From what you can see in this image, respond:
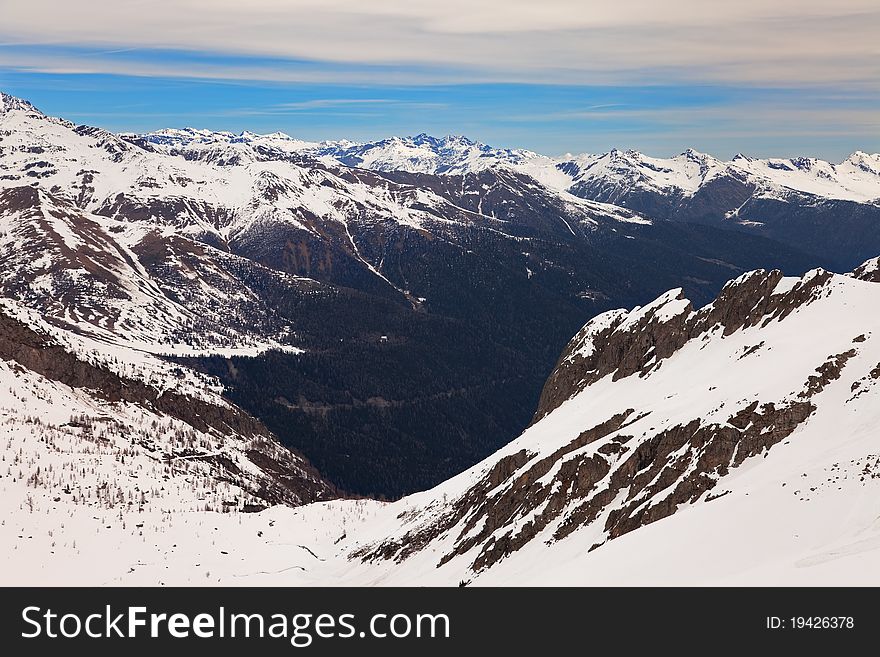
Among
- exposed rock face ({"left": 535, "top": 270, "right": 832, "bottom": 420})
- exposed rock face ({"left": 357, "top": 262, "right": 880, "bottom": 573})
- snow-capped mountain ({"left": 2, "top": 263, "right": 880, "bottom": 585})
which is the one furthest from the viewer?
exposed rock face ({"left": 535, "top": 270, "right": 832, "bottom": 420})

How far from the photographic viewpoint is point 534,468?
11925cm

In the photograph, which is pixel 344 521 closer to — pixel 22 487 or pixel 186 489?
pixel 186 489

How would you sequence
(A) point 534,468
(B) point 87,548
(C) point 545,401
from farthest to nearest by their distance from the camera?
(C) point 545,401
(B) point 87,548
(A) point 534,468

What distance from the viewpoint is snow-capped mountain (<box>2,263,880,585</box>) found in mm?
60781

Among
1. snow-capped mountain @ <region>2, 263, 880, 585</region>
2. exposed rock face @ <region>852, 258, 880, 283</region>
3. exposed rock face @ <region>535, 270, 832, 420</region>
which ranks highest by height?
exposed rock face @ <region>852, 258, 880, 283</region>

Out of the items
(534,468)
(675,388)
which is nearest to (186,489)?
(534,468)

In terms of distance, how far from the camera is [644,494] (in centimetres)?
9331

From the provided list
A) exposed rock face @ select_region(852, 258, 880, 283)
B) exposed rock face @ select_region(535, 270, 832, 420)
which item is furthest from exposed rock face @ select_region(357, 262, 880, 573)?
exposed rock face @ select_region(852, 258, 880, 283)

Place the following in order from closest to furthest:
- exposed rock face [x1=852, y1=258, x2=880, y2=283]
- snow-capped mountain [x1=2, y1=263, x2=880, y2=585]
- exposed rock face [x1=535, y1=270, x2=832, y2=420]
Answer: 1. snow-capped mountain [x1=2, y1=263, x2=880, y2=585]
2. exposed rock face [x1=535, y1=270, x2=832, y2=420]
3. exposed rock face [x1=852, y1=258, x2=880, y2=283]

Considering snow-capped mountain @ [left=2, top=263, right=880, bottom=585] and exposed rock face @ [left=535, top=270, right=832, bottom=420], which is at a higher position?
exposed rock face @ [left=535, top=270, right=832, bottom=420]

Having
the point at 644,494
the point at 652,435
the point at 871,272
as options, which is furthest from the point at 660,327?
the point at 644,494

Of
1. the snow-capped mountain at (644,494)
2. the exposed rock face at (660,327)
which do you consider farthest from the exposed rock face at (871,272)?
the exposed rock face at (660,327)

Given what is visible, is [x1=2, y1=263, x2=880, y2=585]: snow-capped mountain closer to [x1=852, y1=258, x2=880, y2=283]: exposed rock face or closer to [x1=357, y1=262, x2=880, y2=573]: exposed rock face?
[x1=357, y1=262, x2=880, y2=573]: exposed rock face
